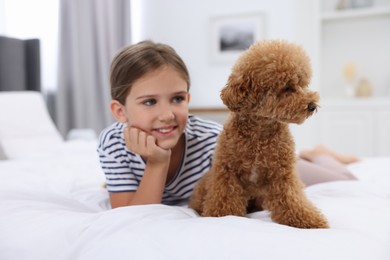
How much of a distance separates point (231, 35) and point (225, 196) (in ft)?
12.4

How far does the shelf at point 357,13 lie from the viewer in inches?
151

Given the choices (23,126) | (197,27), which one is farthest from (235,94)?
(197,27)

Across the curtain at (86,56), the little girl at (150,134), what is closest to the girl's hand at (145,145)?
the little girl at (150,134)

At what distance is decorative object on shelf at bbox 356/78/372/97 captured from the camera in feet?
13.2

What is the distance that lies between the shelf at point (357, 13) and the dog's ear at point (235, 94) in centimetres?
350

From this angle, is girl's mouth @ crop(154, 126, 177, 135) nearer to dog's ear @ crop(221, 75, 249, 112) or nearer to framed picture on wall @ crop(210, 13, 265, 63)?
dog's ear @ crop(221, 75, 249, 112)

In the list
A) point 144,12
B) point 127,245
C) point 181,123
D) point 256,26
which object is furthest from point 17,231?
point 144,12

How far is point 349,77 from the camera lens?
13.4 feet

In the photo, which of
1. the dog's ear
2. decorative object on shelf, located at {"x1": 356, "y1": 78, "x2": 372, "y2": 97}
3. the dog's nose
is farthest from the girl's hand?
decorative object on shelf, located at {"x1": 356, "y1": 78, "x2": 372, "y2": 97}

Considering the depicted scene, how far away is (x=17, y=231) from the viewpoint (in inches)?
35.3

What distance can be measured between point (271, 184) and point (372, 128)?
3.20 m

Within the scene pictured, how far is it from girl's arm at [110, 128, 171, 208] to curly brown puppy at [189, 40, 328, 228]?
17 cm

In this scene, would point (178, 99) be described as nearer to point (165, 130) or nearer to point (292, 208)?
point (165, 130)

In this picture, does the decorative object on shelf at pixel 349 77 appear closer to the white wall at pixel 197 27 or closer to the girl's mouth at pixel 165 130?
the white wall at pixel 197 27
